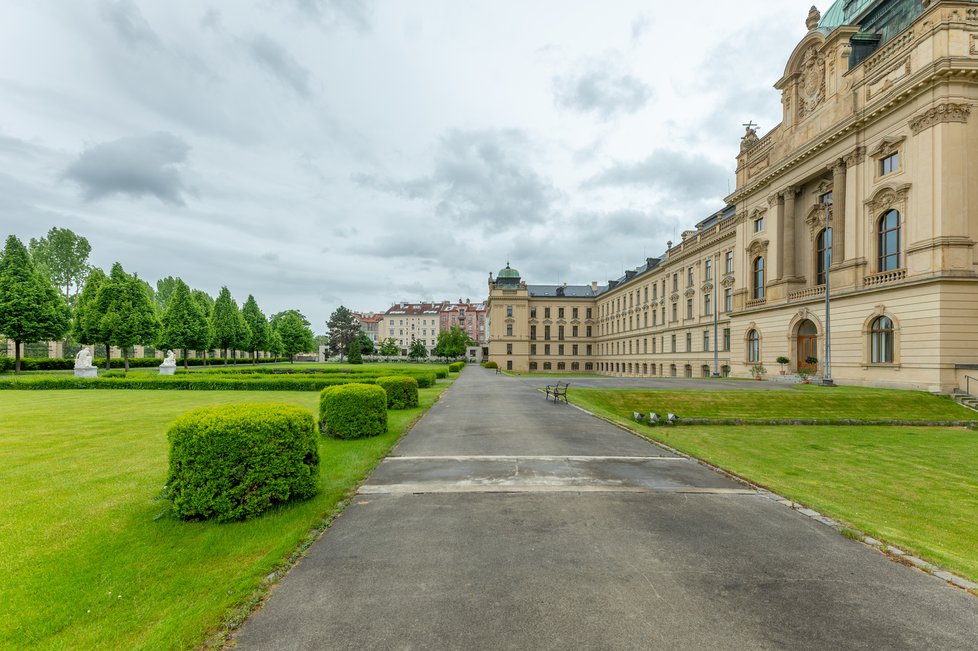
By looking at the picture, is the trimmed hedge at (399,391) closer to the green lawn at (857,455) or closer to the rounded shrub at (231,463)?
the green lawn at (857,455)

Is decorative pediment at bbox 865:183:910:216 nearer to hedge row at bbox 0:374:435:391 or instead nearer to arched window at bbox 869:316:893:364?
arched window at bbox 869:316:893:364

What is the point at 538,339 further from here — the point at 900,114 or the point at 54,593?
the point at 54,593

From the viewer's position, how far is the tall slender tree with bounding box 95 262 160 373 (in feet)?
138

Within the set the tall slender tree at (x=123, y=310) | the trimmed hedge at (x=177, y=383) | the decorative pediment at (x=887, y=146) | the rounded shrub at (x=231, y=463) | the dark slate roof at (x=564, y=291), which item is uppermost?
the decorative pediment at (x=887, y=146)

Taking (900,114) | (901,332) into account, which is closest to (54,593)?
(901,332)

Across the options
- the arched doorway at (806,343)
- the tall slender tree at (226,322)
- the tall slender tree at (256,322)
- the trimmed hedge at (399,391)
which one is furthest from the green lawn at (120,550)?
the tall slender tree at (256,322)

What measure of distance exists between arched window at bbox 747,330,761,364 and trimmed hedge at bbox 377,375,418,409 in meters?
30.6

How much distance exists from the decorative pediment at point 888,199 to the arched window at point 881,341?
611 centimetres

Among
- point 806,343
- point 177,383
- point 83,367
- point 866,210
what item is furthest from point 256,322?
point 866,210

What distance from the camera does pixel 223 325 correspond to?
6544 cm

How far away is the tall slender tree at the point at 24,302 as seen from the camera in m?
37.7

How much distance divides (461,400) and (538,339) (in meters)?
63.1

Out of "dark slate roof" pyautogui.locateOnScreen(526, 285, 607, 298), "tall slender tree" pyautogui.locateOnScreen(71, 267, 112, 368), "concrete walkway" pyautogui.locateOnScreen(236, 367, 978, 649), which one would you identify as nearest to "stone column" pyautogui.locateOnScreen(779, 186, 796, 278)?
"concrete walkway" pyautogui.locateOnScreen(236, 367, 978, 649)

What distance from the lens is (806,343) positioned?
1206 inches
